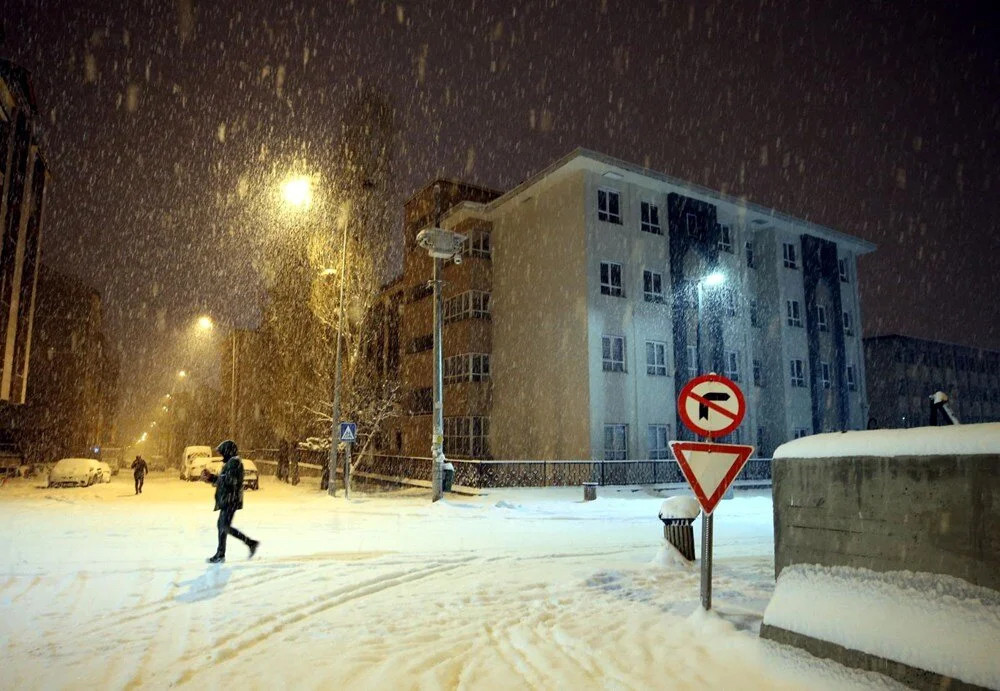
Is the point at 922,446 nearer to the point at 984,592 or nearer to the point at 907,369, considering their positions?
the point at 984,592

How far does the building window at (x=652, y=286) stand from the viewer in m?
30.3

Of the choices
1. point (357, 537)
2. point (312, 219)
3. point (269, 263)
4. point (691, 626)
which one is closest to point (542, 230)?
point (312, 219)

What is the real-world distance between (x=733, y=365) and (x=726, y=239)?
6407 millimetres

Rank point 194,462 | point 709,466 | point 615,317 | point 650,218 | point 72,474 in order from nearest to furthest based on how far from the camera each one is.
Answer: point 709,466 < point 615,317 < point 72,474 < point 650,218 < point 194,462

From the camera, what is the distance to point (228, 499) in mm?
10070

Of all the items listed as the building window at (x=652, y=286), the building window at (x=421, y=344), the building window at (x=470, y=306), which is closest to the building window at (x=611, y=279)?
the building window at (x=652, y=286)

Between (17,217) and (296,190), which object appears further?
(17,217)

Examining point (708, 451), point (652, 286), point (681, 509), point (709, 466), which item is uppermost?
point (652, 286)

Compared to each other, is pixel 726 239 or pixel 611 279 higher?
pixel 726 239

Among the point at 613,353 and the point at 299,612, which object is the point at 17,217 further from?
the point at 299,612

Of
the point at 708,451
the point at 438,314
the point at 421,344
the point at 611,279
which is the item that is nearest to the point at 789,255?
the point at 611,279

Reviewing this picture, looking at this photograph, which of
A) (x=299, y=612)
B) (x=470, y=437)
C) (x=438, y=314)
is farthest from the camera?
(x=470, y=437)

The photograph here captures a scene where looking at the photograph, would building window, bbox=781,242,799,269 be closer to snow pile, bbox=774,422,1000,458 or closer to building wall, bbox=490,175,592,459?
building wall, bbox=490,175,592,459

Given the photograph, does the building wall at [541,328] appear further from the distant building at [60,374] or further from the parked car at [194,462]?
the distant building at [60,374]
